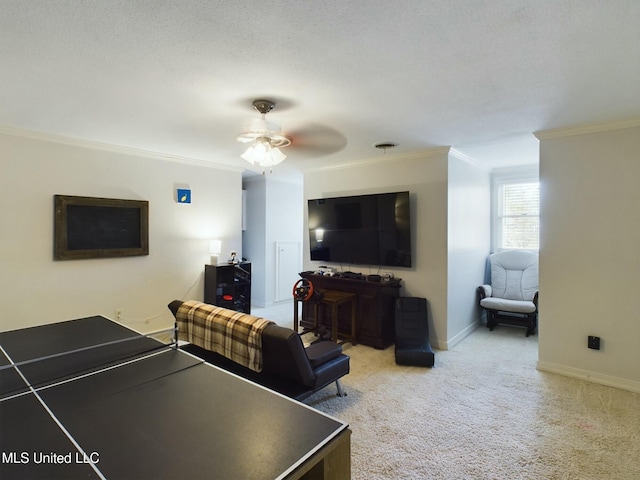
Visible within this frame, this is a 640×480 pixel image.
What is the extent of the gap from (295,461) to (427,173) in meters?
3.81

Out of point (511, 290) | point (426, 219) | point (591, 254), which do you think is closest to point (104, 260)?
point (426, 219)

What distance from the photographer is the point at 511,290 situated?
502cm

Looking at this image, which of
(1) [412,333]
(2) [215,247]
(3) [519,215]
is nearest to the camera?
(1) [412,333]

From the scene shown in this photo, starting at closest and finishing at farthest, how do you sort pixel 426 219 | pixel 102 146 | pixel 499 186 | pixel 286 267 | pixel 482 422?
1. pixel 482 422
2. pixel 102 146
3. pixel 426 219
4. pixel 499 186
5. pixel 286 267

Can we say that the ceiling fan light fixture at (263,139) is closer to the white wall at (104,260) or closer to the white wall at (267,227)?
the white wall at (104,260)

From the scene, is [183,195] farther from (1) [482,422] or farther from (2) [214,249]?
(1) [482,422]

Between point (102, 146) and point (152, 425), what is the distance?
3726 millimetres

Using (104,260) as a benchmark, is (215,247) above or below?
above

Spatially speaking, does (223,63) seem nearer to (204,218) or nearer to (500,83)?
(500,83)

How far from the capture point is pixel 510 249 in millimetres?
5395

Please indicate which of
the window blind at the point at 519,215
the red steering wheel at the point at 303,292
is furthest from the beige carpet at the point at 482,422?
the window blind at the point at 519,215

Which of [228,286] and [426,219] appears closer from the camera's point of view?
[426,219]

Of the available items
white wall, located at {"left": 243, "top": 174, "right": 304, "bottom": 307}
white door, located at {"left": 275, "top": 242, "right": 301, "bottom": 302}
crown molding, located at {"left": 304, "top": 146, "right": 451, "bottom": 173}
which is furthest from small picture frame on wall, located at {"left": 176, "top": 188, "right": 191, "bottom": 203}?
white door, located at {"left": 275, "top": 242, "right": 301, "bottom": 302}

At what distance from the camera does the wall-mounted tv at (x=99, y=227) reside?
3609mm
